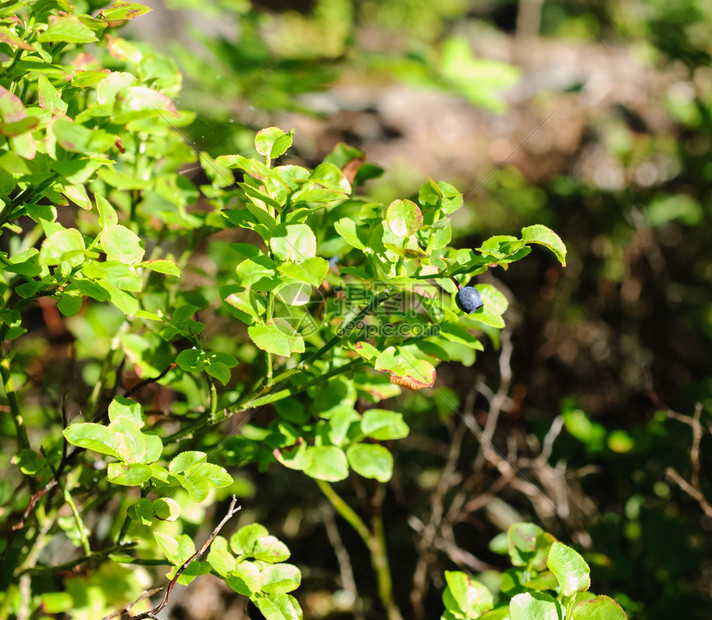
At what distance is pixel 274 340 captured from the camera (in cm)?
68

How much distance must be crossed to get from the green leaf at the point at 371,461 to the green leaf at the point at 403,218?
38 cm

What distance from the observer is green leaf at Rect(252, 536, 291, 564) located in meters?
0.76

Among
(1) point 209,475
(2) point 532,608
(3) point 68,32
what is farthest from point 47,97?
(2) point 532,608

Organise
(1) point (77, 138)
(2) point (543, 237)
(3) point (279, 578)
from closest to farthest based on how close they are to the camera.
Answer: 1. (1) point (77, 138)
2. (2) point (543, 237)
3. (3) point (279, 578)

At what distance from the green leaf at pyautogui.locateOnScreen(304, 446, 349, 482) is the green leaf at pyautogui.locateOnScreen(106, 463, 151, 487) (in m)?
0.25

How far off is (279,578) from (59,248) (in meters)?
0.48

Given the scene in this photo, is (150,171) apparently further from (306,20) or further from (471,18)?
(471,18)

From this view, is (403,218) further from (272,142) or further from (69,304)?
(69,304)

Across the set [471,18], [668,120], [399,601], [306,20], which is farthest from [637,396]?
[471,18]

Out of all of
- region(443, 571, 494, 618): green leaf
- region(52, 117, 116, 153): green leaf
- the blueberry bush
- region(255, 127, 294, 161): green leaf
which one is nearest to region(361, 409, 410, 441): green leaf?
the blueberry bush

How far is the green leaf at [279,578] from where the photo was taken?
741mm

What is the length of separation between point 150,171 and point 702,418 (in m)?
1.32

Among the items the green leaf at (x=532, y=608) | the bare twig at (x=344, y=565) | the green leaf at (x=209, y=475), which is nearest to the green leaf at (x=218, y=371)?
the green leaf at (x=209, y=475)

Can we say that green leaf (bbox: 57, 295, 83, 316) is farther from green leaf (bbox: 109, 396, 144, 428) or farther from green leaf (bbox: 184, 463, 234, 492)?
green leaf (bbox: 184, 463, 234, 492)
